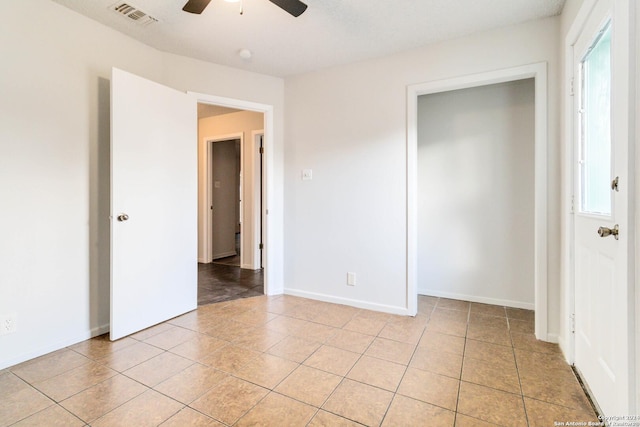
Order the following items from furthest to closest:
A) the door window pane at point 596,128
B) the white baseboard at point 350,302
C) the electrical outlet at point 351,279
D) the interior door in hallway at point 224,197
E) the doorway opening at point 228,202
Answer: the interior door in hallway at point 224,197, the doorway opening at point 228,202, the electrical outlet at point 351,279, the white baseboard at point 350,302, the door window pane at point 596,128

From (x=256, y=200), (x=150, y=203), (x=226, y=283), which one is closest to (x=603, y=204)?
(x=150, y=203)

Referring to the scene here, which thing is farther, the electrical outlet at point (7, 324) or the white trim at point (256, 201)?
the white trim at point (256, 201)

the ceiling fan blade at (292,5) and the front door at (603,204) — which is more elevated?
the ceiling fan blade at (292,5)

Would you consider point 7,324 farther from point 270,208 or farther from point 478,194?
point 478,194

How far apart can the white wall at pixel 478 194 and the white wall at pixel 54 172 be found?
308 centimetres

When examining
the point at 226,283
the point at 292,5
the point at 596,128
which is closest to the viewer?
the point at 596,128

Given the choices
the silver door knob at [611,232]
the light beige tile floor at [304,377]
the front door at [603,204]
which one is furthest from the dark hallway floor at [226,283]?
the silver door knob at [611,232]

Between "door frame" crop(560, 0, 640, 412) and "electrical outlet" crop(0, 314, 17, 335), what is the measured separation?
3.25 m

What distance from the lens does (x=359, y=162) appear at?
10.0 feet

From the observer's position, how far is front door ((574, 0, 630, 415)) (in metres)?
1.19

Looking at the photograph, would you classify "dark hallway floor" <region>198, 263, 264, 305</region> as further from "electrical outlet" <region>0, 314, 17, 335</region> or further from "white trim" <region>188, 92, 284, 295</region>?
"electrical outlet" <region>0, 314, 17, 335</region>

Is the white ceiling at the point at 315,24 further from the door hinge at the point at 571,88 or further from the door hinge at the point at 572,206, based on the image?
the door hinge at the point at 572,206

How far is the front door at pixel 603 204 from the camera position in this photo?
1191 millimetres

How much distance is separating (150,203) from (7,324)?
115 centimetres
